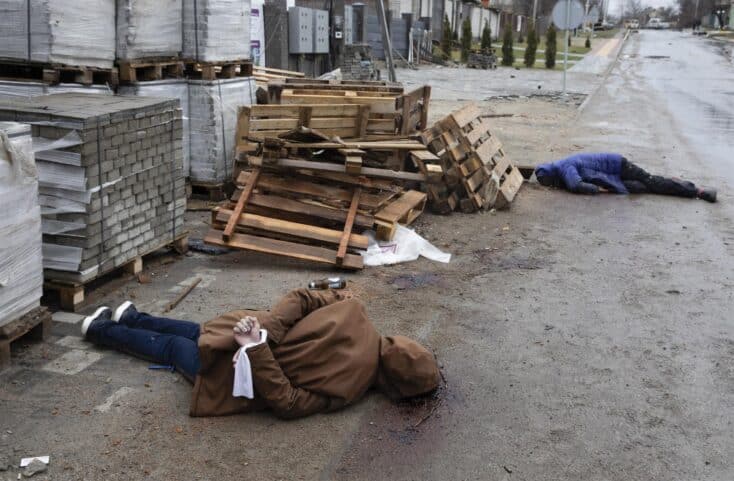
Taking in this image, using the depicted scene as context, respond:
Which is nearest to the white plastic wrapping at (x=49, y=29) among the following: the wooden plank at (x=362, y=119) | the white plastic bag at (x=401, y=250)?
the wooden plank at (x=362, y=119)

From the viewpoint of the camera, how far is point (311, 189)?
7.75m

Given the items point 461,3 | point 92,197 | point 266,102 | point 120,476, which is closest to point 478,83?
point 266,102

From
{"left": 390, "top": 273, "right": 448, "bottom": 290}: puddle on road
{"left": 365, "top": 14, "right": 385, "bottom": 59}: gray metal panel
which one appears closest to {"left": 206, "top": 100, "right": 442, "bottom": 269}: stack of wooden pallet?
{"left": 390, "top": 273, "right": 448, "bottom": 290}: puddle on road

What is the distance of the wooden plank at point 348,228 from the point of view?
7189 mm

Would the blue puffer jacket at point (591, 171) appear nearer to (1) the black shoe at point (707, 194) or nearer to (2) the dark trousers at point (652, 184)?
(2) the dark trousers at point (652, 184)

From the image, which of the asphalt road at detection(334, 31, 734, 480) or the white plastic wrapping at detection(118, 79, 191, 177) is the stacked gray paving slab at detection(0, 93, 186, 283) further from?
the asphalt road at detection(334, 31, 734, 480)

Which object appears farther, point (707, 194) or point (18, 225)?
point (707, 194)

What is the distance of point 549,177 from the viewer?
36.6 ft

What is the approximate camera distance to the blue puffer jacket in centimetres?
1084

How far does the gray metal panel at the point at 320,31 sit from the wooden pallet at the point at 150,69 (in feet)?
39.4

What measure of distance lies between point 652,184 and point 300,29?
1114 cm

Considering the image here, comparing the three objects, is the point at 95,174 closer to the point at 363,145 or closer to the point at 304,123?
the point at 304,123

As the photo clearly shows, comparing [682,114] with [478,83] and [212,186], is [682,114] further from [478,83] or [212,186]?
[212,186]

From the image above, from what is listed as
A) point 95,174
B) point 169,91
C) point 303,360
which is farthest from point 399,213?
point 303,360
